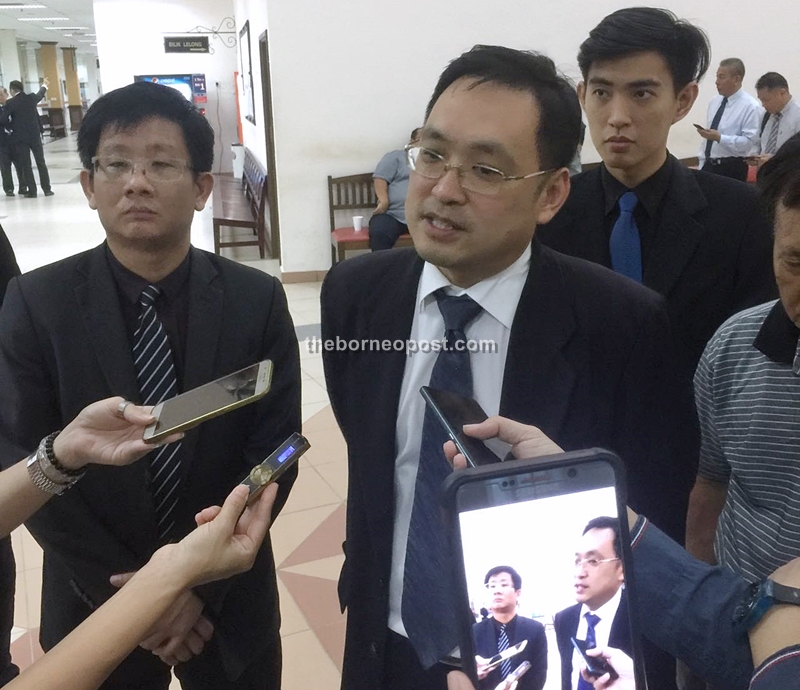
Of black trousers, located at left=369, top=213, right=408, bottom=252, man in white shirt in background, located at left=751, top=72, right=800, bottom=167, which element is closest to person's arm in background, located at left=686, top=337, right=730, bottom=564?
black trousers, located at left=369, top=213, right=408, bottom=252

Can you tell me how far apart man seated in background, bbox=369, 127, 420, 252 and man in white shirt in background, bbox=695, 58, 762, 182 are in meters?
2.70

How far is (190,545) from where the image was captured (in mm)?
943

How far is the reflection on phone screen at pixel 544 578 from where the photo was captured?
2.30 ft

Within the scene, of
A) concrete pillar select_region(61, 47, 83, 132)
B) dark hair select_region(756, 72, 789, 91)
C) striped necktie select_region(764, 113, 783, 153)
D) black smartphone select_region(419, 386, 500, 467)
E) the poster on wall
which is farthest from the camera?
concrete pillar select_region(61, 47, 83, 132)

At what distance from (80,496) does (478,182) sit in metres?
0.93

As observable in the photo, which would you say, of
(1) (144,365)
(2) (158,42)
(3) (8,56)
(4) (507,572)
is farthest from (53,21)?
(4) (507,572)

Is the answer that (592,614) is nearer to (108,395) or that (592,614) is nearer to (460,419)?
(460,419)

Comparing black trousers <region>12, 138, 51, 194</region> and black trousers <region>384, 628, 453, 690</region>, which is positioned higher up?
black trousers <region>12, 138, 51, 194</region>

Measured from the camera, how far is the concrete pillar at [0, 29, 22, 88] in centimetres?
2155

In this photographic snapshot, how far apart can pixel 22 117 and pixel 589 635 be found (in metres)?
12.7

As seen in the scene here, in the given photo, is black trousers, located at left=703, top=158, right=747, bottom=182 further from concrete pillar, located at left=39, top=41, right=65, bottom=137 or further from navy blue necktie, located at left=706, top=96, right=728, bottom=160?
concrete pillar, located at left=39, top=41, right=65, bottom=137

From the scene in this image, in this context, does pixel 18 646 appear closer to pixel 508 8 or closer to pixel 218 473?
pixel 218 473

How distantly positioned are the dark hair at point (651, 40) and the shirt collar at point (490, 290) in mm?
722

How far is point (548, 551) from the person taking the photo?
28.2 inches
